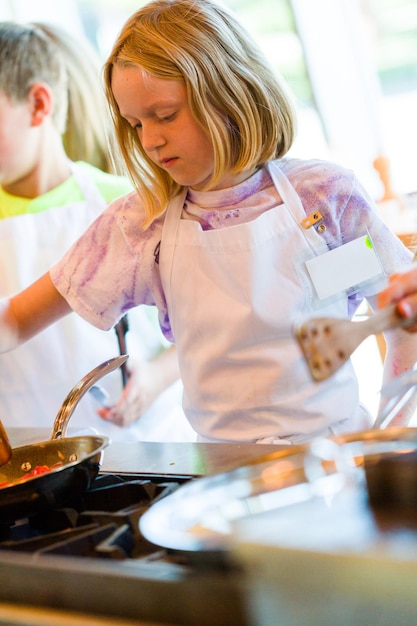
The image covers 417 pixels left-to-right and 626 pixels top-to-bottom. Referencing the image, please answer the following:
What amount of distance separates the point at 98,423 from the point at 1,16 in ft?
5.66

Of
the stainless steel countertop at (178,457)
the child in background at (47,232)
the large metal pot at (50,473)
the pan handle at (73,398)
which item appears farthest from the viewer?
the child in background at (47,232)

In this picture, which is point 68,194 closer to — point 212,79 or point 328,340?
point 212,79

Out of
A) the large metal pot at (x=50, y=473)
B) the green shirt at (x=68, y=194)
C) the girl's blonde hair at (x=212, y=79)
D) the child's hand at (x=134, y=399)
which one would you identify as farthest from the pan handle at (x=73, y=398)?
the green shirt at (x=68, y=194)

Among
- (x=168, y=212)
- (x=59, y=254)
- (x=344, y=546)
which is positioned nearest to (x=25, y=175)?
(x=59, y=254)

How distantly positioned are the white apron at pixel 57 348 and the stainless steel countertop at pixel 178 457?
68cm

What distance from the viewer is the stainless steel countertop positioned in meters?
0.94

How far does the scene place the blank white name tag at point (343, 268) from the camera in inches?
44.6

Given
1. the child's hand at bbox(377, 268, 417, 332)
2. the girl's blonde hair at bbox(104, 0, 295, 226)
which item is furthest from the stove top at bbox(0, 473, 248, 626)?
the girl's blonde hair at bbox(104, 0, 295, 226)

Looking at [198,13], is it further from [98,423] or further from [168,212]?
[98,423]

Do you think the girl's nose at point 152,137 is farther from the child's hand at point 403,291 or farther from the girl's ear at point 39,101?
the girl's ear at point 39,101

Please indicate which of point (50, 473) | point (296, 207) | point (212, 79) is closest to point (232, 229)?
point (296, 207)

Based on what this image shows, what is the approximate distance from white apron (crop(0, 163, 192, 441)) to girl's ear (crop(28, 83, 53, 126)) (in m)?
0.13

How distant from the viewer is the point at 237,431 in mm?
1204

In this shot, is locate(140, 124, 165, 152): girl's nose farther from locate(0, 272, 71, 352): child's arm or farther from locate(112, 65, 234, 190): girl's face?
locate(0, 272, 71, 352): child's arm
